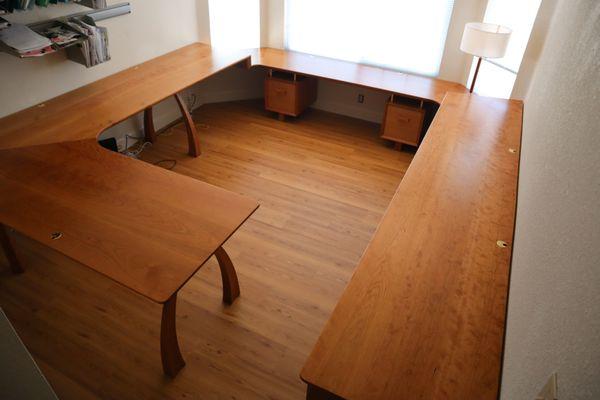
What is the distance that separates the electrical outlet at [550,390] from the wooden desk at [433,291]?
52cm

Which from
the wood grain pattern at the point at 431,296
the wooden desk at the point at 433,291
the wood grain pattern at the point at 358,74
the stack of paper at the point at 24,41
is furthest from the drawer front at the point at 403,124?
the stack of paper at the point at 24,41

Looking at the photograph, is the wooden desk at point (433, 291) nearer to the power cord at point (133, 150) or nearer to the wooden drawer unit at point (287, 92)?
the wooden drawer unit at point (287, 92)

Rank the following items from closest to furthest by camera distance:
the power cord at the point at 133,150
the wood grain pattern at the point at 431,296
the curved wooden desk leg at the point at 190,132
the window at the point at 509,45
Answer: the wood grain pattern at the point at 431,296 → the window at the point at 509,45 → the curved wooden desk leg at the point at 190,132 → the power cord at the point at 133,150

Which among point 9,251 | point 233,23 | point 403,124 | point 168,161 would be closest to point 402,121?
point 403,124

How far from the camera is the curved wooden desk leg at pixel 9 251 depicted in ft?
8.30

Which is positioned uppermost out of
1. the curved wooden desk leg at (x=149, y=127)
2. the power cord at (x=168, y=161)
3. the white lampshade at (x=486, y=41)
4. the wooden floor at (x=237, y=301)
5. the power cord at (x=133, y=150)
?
the white lampshade at (x=486, y=41)

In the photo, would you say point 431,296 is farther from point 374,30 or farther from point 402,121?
A: point 374,30

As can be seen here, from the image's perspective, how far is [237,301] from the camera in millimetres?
2557

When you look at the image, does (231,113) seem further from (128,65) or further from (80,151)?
(80,151)

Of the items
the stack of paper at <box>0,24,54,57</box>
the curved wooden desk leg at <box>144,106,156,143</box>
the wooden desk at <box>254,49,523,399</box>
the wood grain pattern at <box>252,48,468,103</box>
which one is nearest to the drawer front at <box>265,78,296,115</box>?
the wood grain pattern at <box>252,48,468,103</box>

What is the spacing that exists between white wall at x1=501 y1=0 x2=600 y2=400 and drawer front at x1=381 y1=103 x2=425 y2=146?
193cm

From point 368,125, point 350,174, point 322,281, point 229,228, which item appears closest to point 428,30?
point 368,125

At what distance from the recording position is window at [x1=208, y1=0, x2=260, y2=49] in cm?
440

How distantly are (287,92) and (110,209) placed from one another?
108 inches
